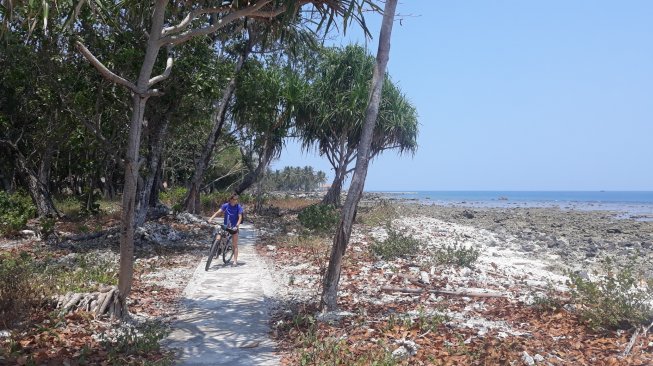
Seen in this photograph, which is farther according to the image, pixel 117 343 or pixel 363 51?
pixel 363 51

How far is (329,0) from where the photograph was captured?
7.10 meters

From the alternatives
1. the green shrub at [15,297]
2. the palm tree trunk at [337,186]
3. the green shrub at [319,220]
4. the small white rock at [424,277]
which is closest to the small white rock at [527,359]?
the small white rock at [424,277]

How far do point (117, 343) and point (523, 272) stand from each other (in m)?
8.67

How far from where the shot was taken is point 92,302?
6.78m

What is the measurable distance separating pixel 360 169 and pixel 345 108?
17.6 m

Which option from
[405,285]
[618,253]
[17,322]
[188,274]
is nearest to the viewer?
[17,322]

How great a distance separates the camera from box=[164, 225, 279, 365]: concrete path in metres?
5.78

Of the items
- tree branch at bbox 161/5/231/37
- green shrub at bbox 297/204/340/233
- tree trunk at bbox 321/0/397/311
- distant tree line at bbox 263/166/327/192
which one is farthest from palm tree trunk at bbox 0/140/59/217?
→ distant tree line at bbox 263/166/327/192

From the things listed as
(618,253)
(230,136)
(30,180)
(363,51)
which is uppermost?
(363,51)

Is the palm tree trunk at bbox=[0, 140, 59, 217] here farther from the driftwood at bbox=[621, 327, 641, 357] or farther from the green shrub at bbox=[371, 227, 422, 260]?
the driftwood at bbox=[621, 327, 641, 357]

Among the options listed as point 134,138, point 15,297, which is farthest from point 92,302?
point 134,138

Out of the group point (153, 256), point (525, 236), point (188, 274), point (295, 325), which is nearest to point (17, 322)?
point (295, 325)

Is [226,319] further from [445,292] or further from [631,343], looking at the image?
[631,343]

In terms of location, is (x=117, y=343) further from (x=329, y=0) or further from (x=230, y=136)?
(x=230, y=136)
